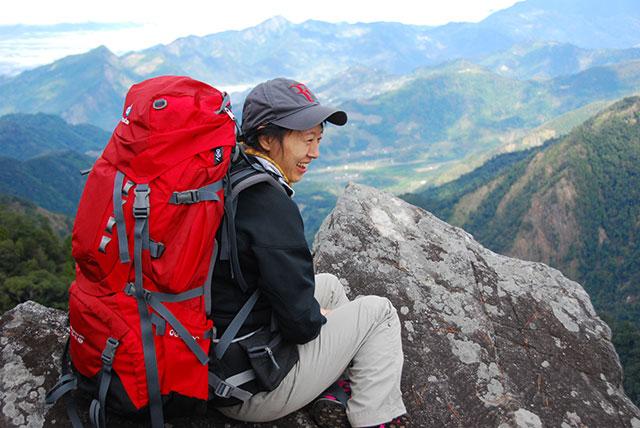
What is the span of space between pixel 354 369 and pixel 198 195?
8.60 ft

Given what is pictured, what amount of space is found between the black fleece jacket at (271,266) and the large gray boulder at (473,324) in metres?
2.60

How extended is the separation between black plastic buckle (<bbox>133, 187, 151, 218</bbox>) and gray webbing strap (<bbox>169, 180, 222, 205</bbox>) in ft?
0.60

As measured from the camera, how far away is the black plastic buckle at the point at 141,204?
3.71 m

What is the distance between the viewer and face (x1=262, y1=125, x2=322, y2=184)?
185 inches

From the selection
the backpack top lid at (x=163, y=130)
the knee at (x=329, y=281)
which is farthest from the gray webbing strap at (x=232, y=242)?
the knee at (x=329, y=281)

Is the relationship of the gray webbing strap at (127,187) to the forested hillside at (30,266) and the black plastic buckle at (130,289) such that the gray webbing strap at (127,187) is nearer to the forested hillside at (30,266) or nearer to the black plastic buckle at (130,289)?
the black plastic buckle at (130,289)

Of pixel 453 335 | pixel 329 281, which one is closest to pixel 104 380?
pixel 329 281

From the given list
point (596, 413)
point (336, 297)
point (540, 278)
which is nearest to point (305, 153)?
point (336, 297)

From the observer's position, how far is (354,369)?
17.0 feet

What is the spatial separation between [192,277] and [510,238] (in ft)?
625

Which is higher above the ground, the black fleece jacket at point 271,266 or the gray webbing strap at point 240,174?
the gray webbing strap at point 240,174

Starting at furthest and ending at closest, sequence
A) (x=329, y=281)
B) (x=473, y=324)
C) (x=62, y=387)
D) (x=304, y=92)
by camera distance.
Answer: (x=473, y=324), (x=329, y=281), (x=304, y=92), (x=62, y=387)

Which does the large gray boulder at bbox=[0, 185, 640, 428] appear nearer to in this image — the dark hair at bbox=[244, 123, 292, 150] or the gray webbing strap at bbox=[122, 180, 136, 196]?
the gray webbing strap at bbox=[122, 180, 136, 196]

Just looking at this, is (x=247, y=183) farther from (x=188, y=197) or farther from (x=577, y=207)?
(x=577, y=207)
